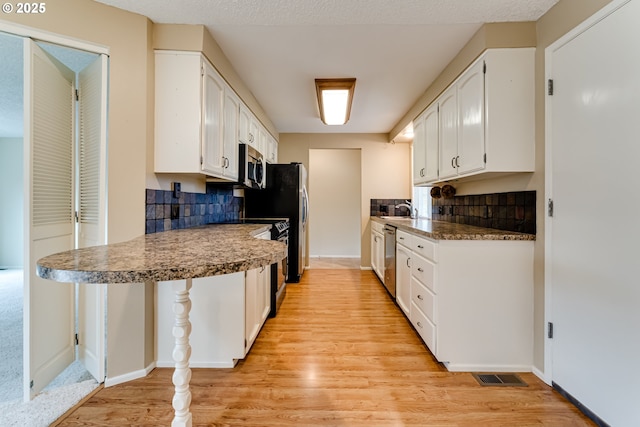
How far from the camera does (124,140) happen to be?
173 centimetres

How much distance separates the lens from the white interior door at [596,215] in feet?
4.18

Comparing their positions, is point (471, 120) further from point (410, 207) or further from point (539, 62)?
point (410, 207)

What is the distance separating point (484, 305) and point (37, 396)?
9.15 ft

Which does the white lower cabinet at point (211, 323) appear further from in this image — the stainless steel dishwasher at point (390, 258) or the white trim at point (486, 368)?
the stainless steel dishwasher at point (390, 258)

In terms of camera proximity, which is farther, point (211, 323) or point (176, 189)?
point (176, 189)

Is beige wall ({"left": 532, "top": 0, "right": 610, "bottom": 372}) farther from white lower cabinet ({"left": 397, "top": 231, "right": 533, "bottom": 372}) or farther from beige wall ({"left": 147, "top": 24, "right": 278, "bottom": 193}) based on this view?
beige wall ({"left": 147, "top": 24, "right": 278, "bottom": 193})

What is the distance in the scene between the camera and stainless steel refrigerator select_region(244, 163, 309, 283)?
3725 mm

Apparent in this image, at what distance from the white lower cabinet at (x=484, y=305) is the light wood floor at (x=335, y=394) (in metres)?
0.14

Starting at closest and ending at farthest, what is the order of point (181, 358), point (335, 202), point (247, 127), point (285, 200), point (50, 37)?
point (181, 358) < point (50, 37) < point (247, 127) < point (285, 200) < point (335, 202)

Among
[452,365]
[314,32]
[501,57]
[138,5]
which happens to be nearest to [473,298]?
[452,365]

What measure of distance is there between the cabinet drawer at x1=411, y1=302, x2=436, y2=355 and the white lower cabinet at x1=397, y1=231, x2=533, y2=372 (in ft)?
0.19

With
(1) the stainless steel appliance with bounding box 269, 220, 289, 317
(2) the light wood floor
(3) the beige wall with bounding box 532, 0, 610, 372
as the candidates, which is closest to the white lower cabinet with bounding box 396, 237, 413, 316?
(2) the light wood floor

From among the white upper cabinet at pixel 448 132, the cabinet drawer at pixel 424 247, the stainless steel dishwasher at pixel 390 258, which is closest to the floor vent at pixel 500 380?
the cabinet drawer at pixel 424 247

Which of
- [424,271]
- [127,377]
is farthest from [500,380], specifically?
[127,377]
